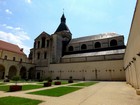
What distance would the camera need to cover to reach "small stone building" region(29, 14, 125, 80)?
30.1 m

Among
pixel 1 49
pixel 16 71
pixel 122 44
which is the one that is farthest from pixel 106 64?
pixel 1 49

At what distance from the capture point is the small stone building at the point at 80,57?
30.1 meters

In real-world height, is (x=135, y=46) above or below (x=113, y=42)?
below

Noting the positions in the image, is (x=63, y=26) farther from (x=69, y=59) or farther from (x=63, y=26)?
(x=69, y=59)

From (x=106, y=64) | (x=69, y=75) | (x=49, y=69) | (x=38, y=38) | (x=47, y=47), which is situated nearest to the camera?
(x=106, y=64)

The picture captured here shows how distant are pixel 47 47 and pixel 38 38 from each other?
5928 mm

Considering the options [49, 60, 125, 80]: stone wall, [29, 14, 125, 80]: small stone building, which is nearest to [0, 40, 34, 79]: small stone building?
[29, 14, 125, 80]: small stone building

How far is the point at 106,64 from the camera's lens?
3005 cm

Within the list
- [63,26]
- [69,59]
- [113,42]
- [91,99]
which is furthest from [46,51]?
[91,99]

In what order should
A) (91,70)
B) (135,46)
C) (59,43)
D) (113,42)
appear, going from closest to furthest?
1. (135,46)
2. (91,70)
3. (113,42)
4. (59,43)

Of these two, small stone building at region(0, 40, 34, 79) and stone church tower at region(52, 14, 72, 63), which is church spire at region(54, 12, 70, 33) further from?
small stone building at region(0, 40, 34, 79)

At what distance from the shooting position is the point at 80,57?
119 feet

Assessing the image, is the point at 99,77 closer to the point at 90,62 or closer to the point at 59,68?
the point at 90,62

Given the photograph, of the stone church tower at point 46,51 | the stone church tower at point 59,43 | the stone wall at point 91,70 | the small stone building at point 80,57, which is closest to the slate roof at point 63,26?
the stone church tower at point 59,43
